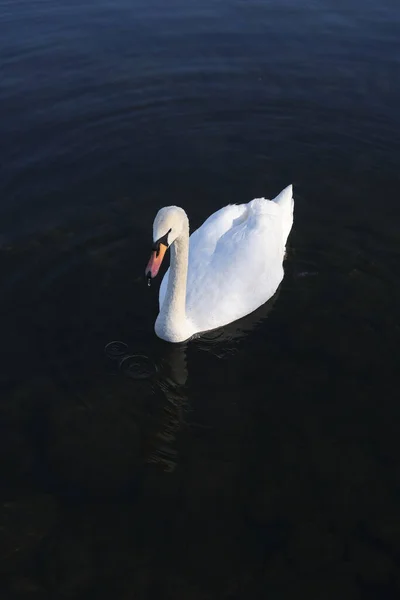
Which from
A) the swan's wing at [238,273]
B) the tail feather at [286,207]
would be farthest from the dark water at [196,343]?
the tail feather at [286,207]

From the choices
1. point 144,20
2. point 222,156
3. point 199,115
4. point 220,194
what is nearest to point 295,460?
point 220,194

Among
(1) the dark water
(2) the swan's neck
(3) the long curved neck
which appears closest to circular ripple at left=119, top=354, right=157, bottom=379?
(1) the dark water

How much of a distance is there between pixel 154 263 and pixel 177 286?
1.55m

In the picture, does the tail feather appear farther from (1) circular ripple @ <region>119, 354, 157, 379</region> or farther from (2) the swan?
(1) circular ripple @ <region>119, 354, 157, 379</region>

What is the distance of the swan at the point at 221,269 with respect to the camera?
10.5 meters

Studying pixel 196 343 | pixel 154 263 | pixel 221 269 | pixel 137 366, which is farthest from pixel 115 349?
pixel 154 263

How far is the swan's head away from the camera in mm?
8914

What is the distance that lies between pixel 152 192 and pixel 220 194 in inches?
60.4

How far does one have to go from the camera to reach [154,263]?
29.2 ft

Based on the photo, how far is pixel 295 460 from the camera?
9156mm

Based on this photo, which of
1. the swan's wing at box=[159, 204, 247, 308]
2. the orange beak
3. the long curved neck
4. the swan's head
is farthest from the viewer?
the swan's wing at box=[159, 204, 247, 308]

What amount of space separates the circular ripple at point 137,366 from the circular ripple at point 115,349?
130 millimetres

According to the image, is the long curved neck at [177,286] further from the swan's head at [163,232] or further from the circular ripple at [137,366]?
the circular ripple at [137,366]

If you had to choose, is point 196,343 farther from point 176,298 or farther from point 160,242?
point 160,242
